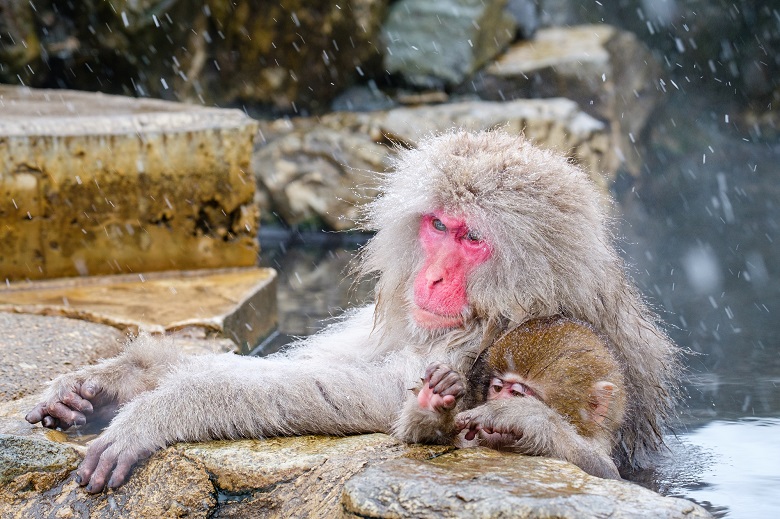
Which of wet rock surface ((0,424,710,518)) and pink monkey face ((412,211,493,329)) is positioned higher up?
pink monkey face ((412,211,493,329))

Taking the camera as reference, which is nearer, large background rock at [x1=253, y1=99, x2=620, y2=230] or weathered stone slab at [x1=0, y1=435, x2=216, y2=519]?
weathered stone slab at [x1=0, y1=435, x2=216, y2=519]

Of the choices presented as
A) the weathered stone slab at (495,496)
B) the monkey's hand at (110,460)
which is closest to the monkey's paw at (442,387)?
the weathered stone slab at (495,496)

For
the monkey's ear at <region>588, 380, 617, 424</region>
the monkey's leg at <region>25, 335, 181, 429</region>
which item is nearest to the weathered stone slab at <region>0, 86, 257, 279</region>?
the monkey's leg at <region>25, 335, 181, 429</region>

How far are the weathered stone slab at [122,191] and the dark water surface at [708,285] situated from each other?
0.83m

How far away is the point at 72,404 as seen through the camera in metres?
3.31

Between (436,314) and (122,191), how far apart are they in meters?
3.36

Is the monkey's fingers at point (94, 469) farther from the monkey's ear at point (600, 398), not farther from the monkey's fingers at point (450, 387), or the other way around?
the monkey's ear at point (600, 398)

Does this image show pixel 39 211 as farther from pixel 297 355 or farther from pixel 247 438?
pixel 247 438

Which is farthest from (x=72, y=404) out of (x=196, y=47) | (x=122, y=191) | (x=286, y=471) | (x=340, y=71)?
(x=340, y=71)

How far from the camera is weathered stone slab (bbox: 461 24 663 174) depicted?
11781 millimetres

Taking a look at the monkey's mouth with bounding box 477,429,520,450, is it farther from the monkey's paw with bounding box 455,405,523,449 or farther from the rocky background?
the rocky background

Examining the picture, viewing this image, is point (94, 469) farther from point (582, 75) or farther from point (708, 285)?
point (582, 75)

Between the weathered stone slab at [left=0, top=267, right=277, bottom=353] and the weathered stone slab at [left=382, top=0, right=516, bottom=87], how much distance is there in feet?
19.2

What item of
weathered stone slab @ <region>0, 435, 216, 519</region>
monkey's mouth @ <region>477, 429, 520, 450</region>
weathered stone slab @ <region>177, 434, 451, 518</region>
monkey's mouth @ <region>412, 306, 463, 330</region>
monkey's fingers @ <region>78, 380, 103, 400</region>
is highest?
monkey's mouth @ <region>412, 306, 463, 330</region>
